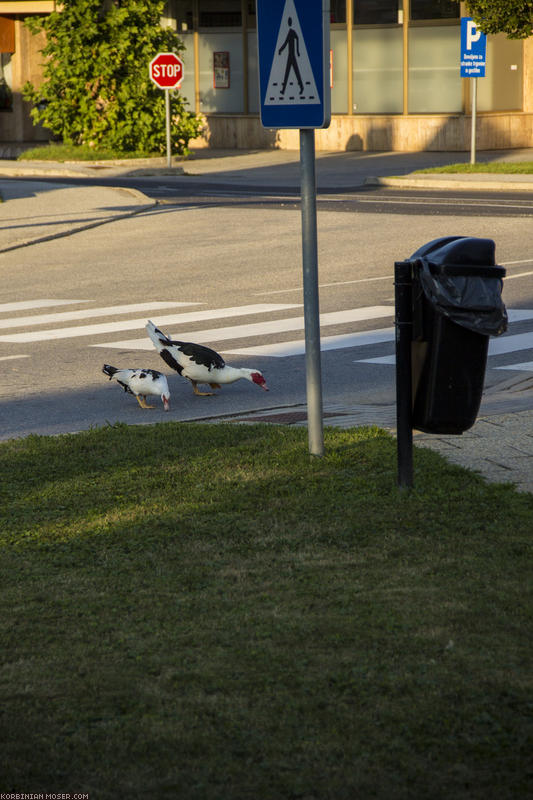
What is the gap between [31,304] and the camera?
1351 centimetres

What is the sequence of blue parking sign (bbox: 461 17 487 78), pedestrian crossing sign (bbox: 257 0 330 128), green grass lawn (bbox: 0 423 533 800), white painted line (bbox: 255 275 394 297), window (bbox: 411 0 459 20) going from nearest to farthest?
green grass lawn (bbox: 0 423 533 800) < pedestrian crossing sign (bbox: 257 0 330 128) < white painted line (bbox: 255 275 394 297) < blue parking sign (bbox: 461 17 487 78) < window (bbox: 411 0 459 20)

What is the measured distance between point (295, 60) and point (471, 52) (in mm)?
22508

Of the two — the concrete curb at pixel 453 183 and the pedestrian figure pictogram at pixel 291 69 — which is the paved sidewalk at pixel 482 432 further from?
the concrete curb at pixel 453 183

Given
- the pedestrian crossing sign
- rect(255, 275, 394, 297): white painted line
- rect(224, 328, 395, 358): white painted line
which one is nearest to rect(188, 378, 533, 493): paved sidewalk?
the pedestrian crossing sign

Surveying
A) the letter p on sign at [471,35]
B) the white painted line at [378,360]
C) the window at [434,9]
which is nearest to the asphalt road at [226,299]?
the white painted line at [378,360]

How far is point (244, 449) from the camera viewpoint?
678 centimetres

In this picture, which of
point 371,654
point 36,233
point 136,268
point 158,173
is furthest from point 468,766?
point 158,173

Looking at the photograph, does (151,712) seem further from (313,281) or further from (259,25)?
(259,25)

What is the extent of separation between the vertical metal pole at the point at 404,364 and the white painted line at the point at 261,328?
5.27 metres

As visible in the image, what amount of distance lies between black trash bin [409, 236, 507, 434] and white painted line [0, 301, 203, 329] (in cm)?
706

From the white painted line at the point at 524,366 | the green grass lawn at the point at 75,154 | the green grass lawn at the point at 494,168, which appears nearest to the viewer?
the white painted line at the point at 524,366

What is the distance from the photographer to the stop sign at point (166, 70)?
31.7 m

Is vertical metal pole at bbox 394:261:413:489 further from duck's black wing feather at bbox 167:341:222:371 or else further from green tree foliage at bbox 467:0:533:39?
green tree foliage at bbox 467:0:533:39

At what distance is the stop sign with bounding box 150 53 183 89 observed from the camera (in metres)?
31.7
